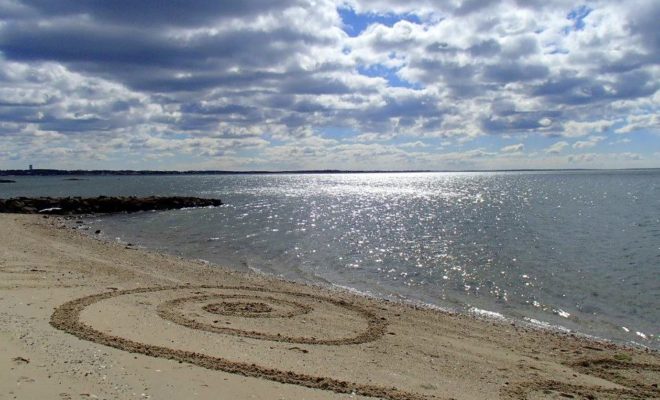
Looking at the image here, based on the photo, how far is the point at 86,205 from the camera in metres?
52.8

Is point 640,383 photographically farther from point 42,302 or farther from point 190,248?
point 190,248

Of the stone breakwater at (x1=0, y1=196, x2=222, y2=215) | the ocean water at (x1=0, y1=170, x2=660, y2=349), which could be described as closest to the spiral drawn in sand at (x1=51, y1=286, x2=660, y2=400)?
the ocean water at (x1=0, y1=170, x2=660, y2=349)

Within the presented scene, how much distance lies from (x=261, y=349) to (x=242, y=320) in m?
2.64

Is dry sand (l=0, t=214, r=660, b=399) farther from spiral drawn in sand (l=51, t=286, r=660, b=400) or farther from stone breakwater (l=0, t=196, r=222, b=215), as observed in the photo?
stone breakwater (l=0, t=196, r=222, b=215)

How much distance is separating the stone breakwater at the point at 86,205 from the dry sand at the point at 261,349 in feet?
117

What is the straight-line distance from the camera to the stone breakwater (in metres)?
47.2

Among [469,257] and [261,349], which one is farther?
[469,257]

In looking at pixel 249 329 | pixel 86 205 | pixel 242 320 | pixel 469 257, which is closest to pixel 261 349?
pixel 249 329

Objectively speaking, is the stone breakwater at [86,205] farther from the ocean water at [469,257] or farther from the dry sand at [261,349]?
the dry sand at [261,349]

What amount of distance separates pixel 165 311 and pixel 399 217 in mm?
41189

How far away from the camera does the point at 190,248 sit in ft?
93.9

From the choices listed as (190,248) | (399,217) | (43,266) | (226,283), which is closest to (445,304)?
(226,283)

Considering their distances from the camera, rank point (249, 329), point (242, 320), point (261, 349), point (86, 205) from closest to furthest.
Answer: point (261, 349)
point (249, 329)
point (242, 320)
point (86, 205)

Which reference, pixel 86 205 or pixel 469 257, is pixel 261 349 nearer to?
pixel 469 257
